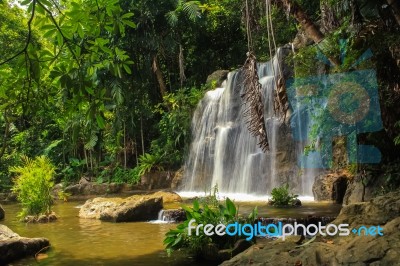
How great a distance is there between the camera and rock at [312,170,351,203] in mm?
9859

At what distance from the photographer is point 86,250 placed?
662 cm

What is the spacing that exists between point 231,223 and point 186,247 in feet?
2.35

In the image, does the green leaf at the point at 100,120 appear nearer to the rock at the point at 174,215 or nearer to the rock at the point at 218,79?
the rock at the point at 174,215

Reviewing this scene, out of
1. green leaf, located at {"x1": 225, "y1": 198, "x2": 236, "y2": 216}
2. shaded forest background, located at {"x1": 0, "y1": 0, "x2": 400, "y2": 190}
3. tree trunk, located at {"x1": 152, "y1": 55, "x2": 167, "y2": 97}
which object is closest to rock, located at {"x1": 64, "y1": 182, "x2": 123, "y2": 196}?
shaded forest background, located at {"x1": 0, "y1": 0, "x2": 400, "y2": 190}

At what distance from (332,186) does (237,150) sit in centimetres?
477

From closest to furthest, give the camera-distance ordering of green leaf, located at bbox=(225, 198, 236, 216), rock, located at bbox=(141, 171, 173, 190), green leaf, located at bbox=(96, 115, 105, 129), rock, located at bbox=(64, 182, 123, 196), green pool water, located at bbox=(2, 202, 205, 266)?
1. green leaf, located at bbox=(96, 115, 105, 129)
2. green leaf, located at bbox=(225, 198, 236, 216)
3. green pool water, located at bbox=(2, 202, 205, 266)
4. rock, located at bbox=(64, 182, 123, 196)
5. rock, located at bbox=(141, 171, 173, 190)

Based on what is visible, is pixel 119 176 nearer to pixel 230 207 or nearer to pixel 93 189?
pixel 93 189

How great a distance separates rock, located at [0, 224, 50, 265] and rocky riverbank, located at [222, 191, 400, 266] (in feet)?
11.9

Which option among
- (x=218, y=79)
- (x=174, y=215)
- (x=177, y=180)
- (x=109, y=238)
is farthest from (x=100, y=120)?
(x=218, y=79)

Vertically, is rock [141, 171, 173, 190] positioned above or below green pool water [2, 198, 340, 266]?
above

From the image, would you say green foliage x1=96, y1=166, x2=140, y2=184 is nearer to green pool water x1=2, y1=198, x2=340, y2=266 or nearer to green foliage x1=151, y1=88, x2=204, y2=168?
green foliage x1=151, y1=88, x2=204, y2=168

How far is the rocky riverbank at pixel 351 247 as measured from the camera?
3.45 m

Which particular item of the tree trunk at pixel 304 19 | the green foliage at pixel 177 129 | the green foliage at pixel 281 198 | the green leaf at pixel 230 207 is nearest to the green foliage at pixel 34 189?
the green foliage at pixel 281 198

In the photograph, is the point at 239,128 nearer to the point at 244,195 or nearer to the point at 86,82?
the point at 244,195
